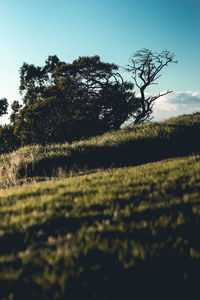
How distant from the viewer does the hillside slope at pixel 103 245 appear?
7.79 ft

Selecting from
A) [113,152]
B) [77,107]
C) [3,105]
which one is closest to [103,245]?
[113,152]

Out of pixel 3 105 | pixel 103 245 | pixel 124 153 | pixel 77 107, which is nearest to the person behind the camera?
pixel 103 245

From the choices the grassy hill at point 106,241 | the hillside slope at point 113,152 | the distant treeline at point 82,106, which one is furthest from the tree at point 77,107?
the grassy hill at point 106,241

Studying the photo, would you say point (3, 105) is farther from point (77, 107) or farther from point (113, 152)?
point (113, 152)

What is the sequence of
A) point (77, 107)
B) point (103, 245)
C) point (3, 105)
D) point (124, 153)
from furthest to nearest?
1. point (3, 105)
2. point (77, 107)
3. point (124, 153)
4. point (103, 245)

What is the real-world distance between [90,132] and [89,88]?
5457mm

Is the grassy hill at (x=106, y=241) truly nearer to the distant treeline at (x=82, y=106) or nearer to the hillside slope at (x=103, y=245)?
the hillside slope at (x=103, y=245)

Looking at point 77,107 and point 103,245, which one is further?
point 77,107

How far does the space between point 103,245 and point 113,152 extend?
10.9 metres

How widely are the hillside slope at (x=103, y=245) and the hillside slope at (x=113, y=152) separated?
26.1ft

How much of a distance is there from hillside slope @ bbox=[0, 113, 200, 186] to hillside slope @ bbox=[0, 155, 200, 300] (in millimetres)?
7966

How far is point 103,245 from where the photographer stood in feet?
9.42

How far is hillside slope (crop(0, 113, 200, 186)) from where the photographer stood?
495 inches

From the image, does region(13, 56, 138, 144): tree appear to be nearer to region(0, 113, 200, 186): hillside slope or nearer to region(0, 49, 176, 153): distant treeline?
region(0, 49, 176, 153): distant treeline
